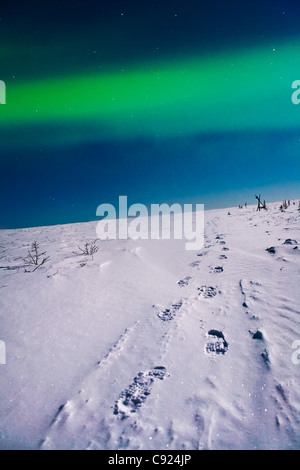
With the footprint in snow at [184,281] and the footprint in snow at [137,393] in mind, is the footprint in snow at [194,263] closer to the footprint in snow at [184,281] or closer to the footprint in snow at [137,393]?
the footprint in snow at [184,281]

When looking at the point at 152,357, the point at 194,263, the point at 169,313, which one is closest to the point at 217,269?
the point at 194,263

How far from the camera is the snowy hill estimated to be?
1.09m

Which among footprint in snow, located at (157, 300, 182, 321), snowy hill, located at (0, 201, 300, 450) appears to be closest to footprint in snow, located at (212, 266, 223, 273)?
snowy hill, located at (0, 201, 300, 450)

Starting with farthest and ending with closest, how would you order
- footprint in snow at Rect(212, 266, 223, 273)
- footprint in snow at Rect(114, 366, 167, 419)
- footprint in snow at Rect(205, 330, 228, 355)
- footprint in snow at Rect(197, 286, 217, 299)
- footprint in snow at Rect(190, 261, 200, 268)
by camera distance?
footprint in snow at Rect(190, 261, 200, 268) → footprint in snow at Rect(212, 266, 223, 273) → footprint in snow at Rect(197, 286, 217, 299) → footprint in snow at Rect(205, 330, 228, 355) → footprint in snow at Rect(114, 366, 167, 419)

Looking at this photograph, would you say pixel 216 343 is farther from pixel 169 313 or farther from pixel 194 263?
pixel 194 263

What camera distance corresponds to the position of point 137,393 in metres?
1.29

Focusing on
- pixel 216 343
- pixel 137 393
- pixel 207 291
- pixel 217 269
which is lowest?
pixel 137 393

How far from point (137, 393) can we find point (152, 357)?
0.90 ft

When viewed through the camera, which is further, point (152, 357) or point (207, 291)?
→ point (207, 291)

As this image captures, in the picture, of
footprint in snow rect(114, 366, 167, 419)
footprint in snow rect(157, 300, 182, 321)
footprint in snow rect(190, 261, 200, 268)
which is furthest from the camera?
footprint in snow rect(190, 261, 200, 268)

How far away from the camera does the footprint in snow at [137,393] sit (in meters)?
1.20

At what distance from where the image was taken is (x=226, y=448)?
1.01 meters

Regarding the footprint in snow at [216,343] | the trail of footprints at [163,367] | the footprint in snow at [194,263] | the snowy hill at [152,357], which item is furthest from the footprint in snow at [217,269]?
the footprint in snow at [216,343]

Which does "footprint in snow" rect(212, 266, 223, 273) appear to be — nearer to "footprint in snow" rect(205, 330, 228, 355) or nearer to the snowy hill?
the snowy hill
